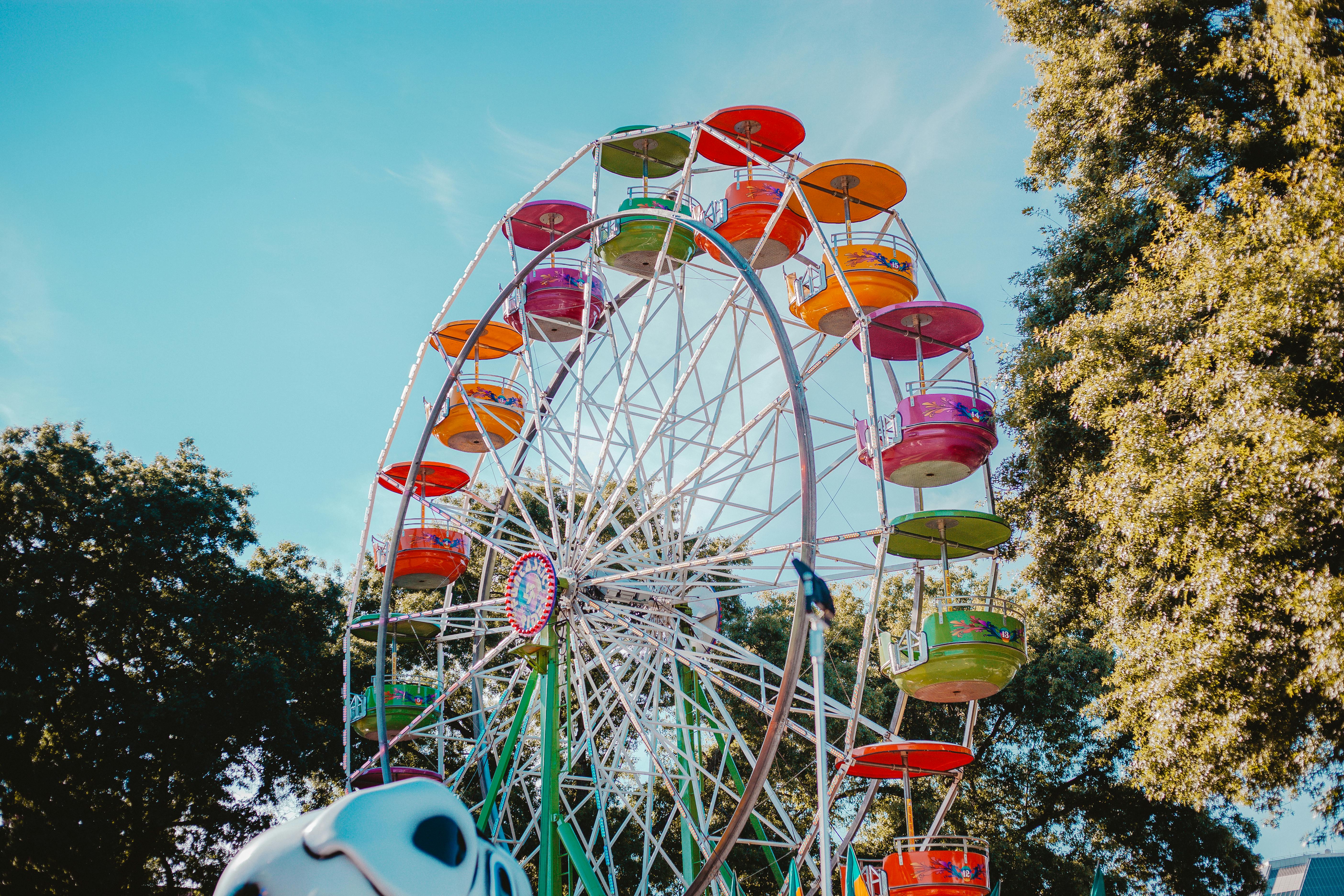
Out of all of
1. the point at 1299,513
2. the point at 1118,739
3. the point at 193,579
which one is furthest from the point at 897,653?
the point at 193,579

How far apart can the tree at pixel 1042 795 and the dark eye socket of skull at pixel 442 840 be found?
52.0ft

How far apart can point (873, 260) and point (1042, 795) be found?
15804 millimetres

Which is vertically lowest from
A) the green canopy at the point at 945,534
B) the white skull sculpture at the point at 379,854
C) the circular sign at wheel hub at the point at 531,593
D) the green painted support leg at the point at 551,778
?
the white skull sculpture at the point at 379,854

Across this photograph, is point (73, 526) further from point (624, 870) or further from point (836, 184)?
point (836, 184)

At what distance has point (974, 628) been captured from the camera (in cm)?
1134

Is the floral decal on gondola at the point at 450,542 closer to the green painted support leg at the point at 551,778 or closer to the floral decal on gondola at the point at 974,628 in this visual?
the green painted support leg at the point at 551,778

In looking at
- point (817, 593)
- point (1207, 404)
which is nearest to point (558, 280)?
point (1207, 404)

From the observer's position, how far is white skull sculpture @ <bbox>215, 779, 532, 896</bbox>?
5.65 metres

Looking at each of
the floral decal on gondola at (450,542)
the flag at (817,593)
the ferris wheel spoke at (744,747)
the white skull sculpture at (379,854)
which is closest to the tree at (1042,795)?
the ferris wheel spoke at (744,747)

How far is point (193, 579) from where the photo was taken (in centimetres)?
2305

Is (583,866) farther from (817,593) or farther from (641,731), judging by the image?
(817,593)

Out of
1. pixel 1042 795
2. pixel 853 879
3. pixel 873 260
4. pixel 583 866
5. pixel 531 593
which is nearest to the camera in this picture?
pixel 583 866

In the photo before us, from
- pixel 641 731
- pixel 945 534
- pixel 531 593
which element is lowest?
pixel 641 731

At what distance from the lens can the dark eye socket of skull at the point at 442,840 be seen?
19.8ft
